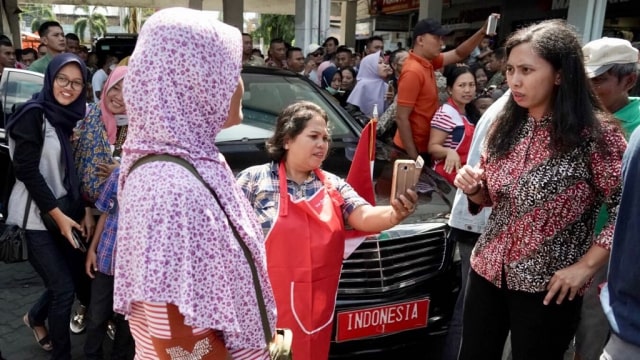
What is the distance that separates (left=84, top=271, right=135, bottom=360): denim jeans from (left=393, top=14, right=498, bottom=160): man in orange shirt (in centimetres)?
229

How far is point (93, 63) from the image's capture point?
1188cm

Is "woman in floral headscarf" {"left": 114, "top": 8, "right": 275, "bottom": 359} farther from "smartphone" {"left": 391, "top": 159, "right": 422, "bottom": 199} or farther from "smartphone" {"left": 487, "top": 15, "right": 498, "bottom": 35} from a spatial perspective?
"smartphone" {"left": 487, "top": 15, "right": 498, "bottom": 35}

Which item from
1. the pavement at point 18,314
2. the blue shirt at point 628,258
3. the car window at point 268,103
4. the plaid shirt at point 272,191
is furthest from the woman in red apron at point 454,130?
the pavement at point 18,314

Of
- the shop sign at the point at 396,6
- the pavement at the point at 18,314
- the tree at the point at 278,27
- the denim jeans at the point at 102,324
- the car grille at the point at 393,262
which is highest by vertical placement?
the tree at the point at 278,27

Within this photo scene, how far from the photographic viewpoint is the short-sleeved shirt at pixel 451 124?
10.9 ft

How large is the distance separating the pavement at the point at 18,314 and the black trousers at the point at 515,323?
224 centimetres

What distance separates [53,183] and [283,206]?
1.22m

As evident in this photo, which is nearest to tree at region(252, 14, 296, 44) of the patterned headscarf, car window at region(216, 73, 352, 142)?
the patterned headscarf

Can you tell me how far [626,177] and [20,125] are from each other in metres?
2.40

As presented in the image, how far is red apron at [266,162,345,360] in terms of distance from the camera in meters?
2.02

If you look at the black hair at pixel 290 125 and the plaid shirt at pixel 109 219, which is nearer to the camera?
the black hair at pixel 290 125

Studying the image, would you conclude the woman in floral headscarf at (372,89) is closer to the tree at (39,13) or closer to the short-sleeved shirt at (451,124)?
the short-sleeved shirt at (451,124)

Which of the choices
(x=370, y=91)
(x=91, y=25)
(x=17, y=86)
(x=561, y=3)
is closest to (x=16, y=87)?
(x=17, y=86)

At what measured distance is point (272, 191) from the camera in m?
2.14
